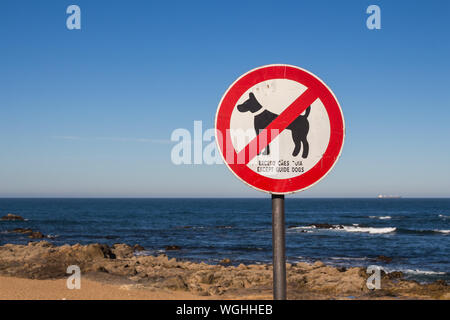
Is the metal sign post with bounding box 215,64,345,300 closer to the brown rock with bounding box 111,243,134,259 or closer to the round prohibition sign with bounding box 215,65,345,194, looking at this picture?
the round prohibition sign with bounding box 215,65,345,194

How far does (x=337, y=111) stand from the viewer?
7.21 feet

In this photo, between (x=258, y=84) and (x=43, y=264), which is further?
(x=43, y=264)

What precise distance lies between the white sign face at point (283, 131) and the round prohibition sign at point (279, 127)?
0.02m

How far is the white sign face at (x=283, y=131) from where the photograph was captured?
7.05 ft

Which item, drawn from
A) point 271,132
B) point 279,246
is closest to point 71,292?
point 279,246

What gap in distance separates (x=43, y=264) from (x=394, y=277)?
18.1 meters

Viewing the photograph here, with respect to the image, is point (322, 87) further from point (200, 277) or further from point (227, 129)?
point (200, 277)

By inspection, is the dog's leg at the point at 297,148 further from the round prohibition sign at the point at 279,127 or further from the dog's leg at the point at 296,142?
the round prohibition sign at the point at 279,127

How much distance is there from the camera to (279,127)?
2.15m

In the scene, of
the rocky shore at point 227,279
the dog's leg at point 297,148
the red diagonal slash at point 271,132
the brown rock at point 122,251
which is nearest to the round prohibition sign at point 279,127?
the red diagonal slash at point 271,132

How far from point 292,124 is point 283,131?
0.21 feet

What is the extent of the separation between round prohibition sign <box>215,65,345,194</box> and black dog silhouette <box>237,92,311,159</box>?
0.02 meters

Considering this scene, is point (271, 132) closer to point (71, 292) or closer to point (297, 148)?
point (297, 148)
